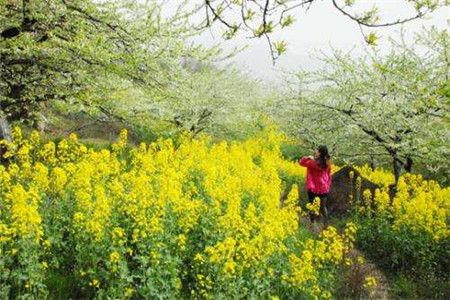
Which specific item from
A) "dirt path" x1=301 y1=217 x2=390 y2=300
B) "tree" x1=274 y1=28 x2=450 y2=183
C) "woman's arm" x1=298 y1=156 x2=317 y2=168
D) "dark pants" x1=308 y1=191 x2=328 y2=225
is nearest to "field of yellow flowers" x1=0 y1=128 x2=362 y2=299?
"dirt path" x1=301 y1=217 x2=390 y2=300

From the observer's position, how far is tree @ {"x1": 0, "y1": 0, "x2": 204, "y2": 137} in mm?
8281

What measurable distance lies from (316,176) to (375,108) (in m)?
3.15

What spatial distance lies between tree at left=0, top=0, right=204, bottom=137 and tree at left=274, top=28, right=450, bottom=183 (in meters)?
6.00

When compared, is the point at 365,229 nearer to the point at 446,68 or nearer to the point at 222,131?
the point at 446,68

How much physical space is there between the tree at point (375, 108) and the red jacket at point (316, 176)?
1.92 m

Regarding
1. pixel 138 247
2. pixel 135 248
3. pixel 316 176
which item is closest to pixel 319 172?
pixel 316 176

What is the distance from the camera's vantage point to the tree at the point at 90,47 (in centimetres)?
828

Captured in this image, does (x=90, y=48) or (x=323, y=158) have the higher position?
(x=90, y=48)

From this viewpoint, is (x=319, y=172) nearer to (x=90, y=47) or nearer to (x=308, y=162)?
(x=308, y=162)

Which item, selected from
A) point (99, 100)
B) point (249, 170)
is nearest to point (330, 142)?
point (249, 170)

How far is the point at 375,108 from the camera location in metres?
13.1

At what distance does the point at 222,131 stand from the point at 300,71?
678 cm

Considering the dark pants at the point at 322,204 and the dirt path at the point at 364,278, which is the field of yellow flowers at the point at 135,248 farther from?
the dark pants at the point at 322,204

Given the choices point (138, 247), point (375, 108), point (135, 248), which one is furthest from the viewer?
point (375, 108)
